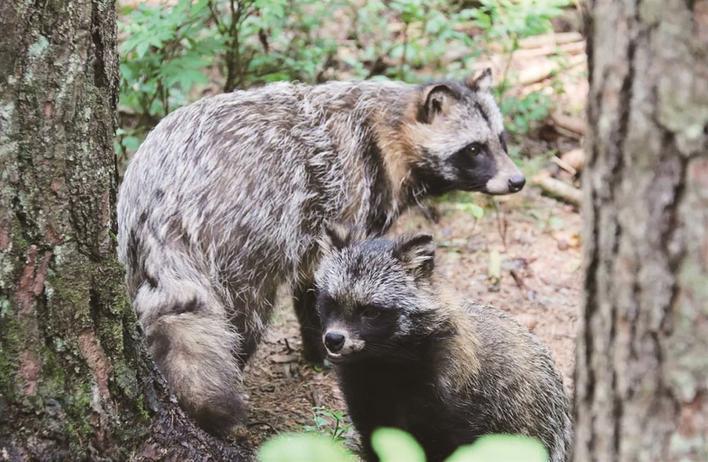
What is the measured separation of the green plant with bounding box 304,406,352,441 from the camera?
475 cm

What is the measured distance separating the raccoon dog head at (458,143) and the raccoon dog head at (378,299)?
1.61 m

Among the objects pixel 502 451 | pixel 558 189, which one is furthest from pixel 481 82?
pixel 502 451

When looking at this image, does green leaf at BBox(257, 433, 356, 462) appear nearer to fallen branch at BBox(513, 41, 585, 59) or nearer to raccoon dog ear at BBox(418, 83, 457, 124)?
raccoon dog ear at BBox(418, 83, 457, 124)

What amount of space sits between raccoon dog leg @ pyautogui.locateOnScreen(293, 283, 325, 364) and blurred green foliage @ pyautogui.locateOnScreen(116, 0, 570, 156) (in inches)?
65.4

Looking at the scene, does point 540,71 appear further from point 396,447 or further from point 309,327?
point 396,447

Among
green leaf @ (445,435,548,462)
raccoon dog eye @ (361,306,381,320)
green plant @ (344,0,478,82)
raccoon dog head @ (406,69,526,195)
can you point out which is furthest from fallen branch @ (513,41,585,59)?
green leaf @ (445,435,548,462)

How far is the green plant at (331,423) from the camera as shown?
475 centimetres

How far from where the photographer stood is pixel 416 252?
4.30m

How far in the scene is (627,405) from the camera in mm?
1884

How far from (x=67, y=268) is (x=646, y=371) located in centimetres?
204

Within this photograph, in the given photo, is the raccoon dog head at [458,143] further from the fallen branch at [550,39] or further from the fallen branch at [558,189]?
the fallen branch at [550,39]

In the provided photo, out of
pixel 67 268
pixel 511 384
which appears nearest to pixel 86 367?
pixel 67 268

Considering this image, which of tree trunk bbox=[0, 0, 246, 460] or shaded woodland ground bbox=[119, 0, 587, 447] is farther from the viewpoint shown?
shaded woodland ground bbox=[119, 0, 587, 447]

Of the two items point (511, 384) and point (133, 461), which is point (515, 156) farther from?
point (133, 461)
